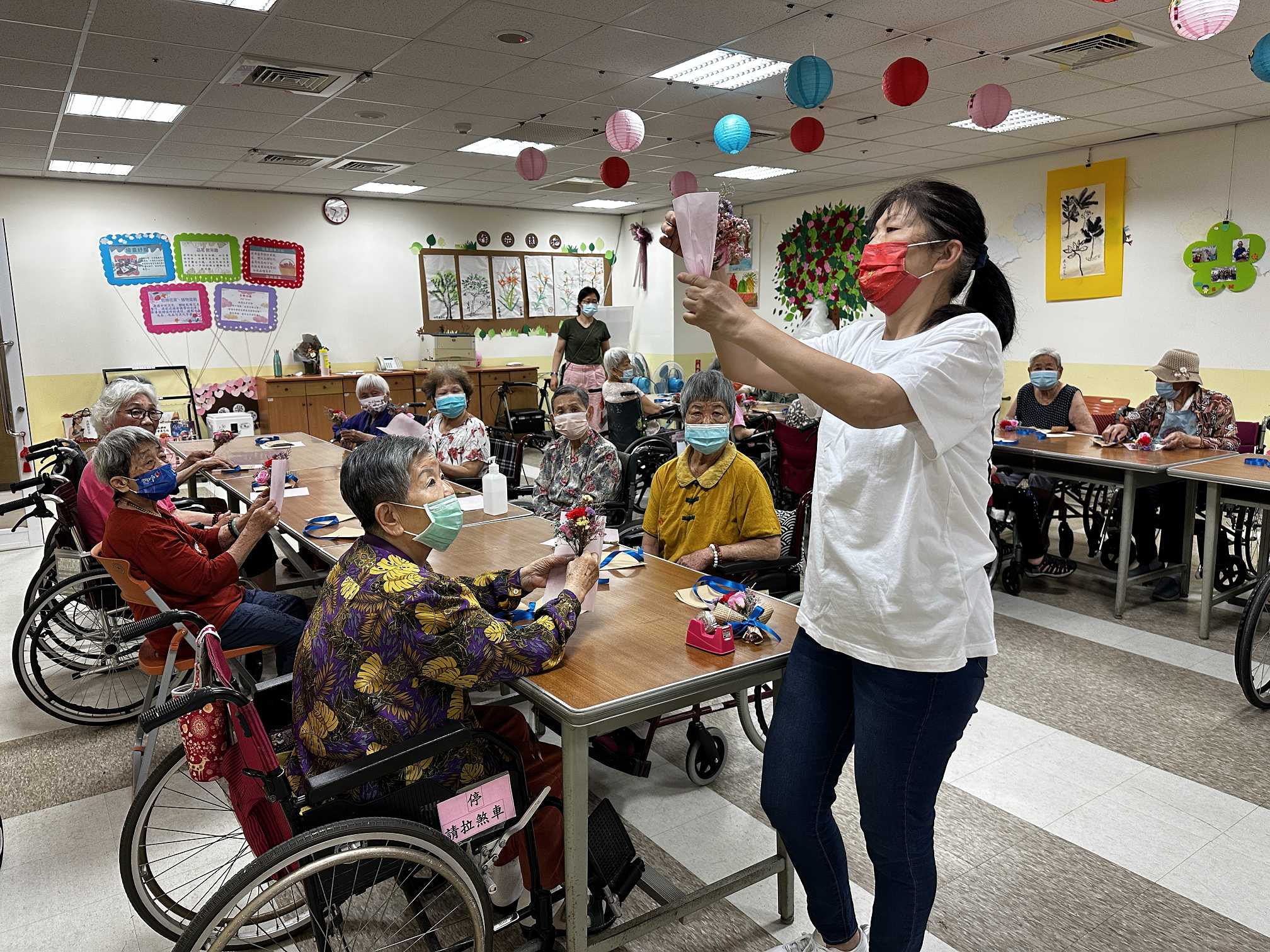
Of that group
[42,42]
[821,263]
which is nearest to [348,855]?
[42,42]

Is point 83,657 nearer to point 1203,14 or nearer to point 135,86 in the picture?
point 135,86

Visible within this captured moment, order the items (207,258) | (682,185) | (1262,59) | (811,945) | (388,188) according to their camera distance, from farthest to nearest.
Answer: (388,188) < (207,258) < (1262,59) < (682,185) < (811,945)

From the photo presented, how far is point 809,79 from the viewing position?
14.3 feet

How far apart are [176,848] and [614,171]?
18.7ft

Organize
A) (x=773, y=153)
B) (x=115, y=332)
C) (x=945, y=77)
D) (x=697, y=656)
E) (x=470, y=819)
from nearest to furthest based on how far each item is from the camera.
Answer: (x=470, y=819)
(x=697, y=656)
(x=945, y=77)
(x=773, y=153)
(x=115, y=332)

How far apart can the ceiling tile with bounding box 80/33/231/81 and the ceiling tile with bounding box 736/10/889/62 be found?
9.70ft

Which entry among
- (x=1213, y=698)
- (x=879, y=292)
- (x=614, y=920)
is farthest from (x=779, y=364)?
(x=1213, y=698)

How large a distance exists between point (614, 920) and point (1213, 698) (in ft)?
8.79

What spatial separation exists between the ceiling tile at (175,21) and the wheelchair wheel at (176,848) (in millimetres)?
3483

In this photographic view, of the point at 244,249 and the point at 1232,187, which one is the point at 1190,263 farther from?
the point at 244,249

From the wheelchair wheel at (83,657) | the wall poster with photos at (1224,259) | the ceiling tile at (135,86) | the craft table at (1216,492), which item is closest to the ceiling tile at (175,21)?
the ceiling tile at (135,86)

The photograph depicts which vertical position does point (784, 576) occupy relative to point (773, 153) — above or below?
below

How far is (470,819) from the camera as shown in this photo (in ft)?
5.40

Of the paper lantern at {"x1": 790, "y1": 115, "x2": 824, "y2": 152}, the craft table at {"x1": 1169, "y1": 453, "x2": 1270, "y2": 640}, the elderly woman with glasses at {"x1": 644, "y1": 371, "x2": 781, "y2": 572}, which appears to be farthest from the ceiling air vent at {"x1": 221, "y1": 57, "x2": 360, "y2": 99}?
the craft table at {"x1": 1169, "y1": 453, "x2": 1270, "y2": 640}
